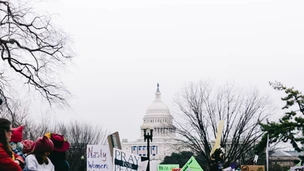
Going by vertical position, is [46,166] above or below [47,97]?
below

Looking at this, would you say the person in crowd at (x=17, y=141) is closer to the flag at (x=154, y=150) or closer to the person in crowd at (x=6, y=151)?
the person in crowd at (x=6, y=151)

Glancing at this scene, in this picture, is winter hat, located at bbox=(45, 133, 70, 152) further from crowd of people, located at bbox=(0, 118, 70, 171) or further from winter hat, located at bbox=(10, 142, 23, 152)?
winter hat, located at bbox=(10, 142, 23, 152)

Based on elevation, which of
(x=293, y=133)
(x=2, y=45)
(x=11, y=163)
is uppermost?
(x=2, y=45)

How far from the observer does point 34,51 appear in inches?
627

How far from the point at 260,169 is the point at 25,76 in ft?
25.0

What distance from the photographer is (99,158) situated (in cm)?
1113

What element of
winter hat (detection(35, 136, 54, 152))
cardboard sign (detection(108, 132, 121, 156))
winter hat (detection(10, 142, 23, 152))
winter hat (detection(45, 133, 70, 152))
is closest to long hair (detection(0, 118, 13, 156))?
winter hat (detection(35, 136, 54, 152))

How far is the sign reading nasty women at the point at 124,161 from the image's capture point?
338 inches

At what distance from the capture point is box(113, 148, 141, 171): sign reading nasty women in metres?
8.58

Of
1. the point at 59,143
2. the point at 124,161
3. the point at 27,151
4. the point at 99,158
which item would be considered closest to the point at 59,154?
the point at 59,143

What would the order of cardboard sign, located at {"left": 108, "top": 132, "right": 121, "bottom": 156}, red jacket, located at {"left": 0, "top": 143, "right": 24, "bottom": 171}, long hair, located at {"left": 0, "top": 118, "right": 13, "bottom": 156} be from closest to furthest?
red jacket, located at {"left": 0, "top": 143, "right": 24, "bottom": 171} → long hair, located at {"left": 0, "top": 118, "right": 13, "bottom": 156} → cardboard sign, located at {"left": 108, "top": 132, "right": 121, "bottom": 156}

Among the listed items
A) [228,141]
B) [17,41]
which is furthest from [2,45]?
[228,141]

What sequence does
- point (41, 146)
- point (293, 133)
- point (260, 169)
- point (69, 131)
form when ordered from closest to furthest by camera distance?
point (41, 146)
point (260, 169)
point (293, 133)
point (69, 131)

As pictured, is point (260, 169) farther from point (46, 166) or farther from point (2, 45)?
point (46, 166)
